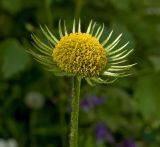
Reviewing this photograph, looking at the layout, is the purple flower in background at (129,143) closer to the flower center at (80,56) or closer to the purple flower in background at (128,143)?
the purple flower in background at (128,143)

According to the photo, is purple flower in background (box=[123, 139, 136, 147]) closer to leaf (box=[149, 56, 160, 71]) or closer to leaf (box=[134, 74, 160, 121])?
leaf (box=[134, 74, 160, 121])

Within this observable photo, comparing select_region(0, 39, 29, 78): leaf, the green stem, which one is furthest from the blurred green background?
the green stem

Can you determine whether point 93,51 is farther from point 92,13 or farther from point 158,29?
point 158,29

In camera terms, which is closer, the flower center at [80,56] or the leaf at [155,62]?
the flower center at [80,56]

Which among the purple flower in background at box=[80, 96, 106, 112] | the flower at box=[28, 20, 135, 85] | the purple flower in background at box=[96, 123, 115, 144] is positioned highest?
the flower at box=[28, 20, 135, 85]

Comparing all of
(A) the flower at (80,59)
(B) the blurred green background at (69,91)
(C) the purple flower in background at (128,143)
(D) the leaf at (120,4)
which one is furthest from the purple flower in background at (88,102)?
(A) the flower at (80,59)

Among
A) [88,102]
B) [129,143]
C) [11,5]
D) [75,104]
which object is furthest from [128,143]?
[75,104]

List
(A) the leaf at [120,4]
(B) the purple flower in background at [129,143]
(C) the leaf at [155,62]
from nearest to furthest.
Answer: (C) the leaf at [155,62]
(B) the purple flower in background at [129,143]
(A) the leaf at [120,4]

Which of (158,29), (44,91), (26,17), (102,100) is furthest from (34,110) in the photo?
(158,29)
